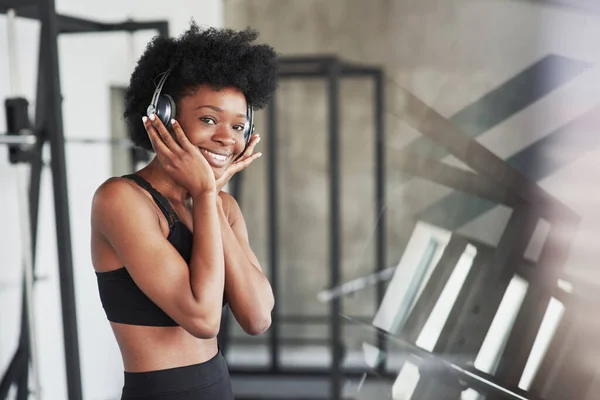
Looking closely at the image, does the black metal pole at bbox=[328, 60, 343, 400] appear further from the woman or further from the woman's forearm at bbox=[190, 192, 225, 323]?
the woman's forearm at bbox=[190, 192, 225, 323]

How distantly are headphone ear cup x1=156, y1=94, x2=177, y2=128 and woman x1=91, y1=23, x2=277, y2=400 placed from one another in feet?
0.04

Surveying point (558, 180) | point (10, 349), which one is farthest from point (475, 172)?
point (10, 349)

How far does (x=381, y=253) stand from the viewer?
371 centimetres

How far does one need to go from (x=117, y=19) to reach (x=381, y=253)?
1.88 metres

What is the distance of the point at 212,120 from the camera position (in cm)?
119

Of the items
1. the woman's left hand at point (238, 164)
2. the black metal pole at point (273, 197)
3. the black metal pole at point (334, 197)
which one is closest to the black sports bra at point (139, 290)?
the woman's left hand at point (238, 164)

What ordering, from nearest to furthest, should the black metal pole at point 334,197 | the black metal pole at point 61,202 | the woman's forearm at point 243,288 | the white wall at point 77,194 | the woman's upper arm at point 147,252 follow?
the woman's upper arm at point 147,252 → the woman's forearm at point 243,288 → the black metal pole at point 61,202 → the white wall at point 77,194 → the black metal pole at point 334,197

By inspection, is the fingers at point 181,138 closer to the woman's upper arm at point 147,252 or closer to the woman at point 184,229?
the woman at point 184,229

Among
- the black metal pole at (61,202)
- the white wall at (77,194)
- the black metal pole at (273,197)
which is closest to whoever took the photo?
the black metal pole at (61,202)

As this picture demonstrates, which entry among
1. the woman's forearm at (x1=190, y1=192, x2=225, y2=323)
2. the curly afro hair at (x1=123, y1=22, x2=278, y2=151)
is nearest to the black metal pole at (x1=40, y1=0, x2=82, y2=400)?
the curly afro hair at (x1=123, y1=22, x2=278, y2=151)

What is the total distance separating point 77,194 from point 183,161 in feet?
7.82

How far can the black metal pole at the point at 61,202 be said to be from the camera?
2.08m

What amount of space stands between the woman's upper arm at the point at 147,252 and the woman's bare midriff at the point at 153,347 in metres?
0.09

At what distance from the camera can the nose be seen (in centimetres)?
118
